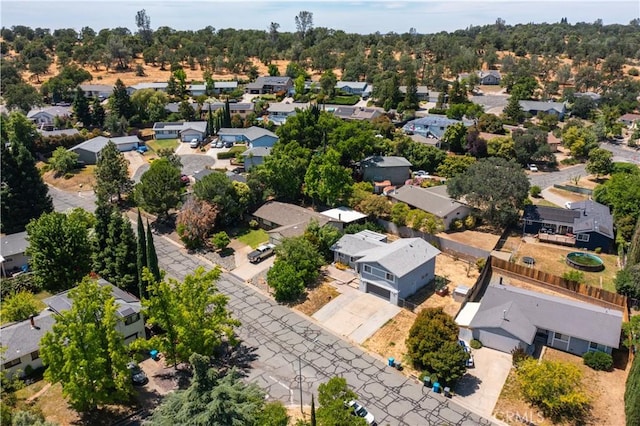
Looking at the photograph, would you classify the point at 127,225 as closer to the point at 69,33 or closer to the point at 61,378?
the point at 61,378

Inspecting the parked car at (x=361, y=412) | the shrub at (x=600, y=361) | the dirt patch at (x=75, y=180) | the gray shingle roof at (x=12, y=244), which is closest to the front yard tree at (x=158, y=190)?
the gray shingle roof at (x=12, y=244)

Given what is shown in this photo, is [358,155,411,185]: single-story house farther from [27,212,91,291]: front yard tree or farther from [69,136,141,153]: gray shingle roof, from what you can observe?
[69,136,141,153]: gray shingle roof

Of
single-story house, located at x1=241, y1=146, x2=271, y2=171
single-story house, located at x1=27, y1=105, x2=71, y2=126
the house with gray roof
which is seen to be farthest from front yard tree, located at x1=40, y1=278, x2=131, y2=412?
single-story house, located at x1=27, y1=105, x2=71, y2=126

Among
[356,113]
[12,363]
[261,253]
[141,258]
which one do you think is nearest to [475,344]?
[261,253]

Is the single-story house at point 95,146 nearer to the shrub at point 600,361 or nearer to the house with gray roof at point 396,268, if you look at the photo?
the house with gray roof at point 396,268

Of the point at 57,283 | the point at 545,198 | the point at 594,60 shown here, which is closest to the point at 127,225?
the point at 57,283

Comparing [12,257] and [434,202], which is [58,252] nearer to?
[12,257]
